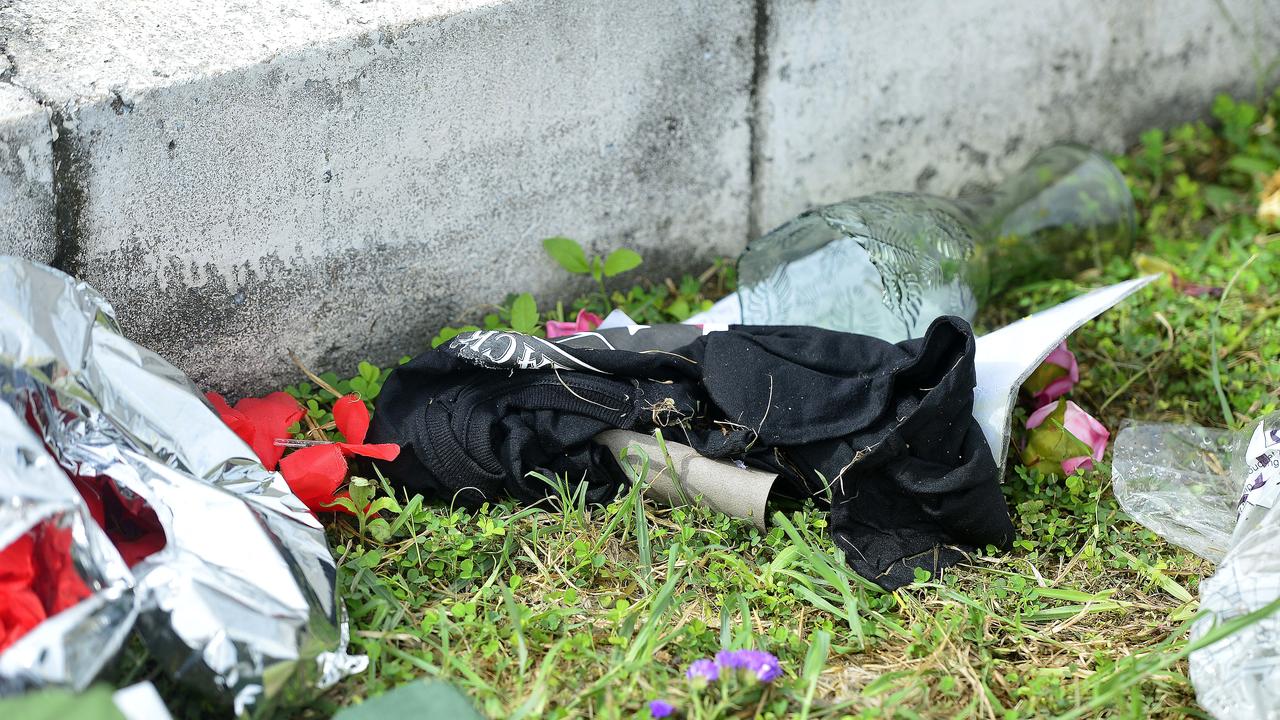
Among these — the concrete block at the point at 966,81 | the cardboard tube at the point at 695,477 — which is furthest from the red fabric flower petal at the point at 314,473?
the concrete block at the point at 966,81

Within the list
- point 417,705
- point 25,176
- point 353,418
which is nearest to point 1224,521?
point 417,705

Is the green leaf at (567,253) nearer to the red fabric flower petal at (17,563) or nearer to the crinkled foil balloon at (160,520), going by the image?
the crinkled foil balloon at (160,520)

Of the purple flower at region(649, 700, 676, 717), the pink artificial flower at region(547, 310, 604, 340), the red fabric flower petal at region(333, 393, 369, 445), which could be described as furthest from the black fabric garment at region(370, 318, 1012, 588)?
the purple flower at region(649, 700, 676, 717)

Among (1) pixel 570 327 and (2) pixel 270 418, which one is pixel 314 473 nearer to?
(2) pixel 270 418

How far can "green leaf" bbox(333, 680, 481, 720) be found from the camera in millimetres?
1433

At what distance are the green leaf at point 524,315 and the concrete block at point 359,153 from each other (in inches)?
4.7

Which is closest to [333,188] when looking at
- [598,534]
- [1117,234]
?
[598,534]

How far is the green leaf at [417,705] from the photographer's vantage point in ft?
4.70

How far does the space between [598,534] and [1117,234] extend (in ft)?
5.41

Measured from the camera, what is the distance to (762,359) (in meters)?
1.95

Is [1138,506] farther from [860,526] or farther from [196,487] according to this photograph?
[196,487]

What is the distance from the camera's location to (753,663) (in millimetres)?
1556

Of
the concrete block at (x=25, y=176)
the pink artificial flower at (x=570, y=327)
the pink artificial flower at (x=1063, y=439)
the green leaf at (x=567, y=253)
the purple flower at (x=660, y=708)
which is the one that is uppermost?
the concrete block at (x=25, y=176)

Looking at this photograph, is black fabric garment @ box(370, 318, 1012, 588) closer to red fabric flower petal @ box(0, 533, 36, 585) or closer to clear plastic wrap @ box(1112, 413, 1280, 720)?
clear plastic wrap @ box(1112, 413, 1280, 720)
